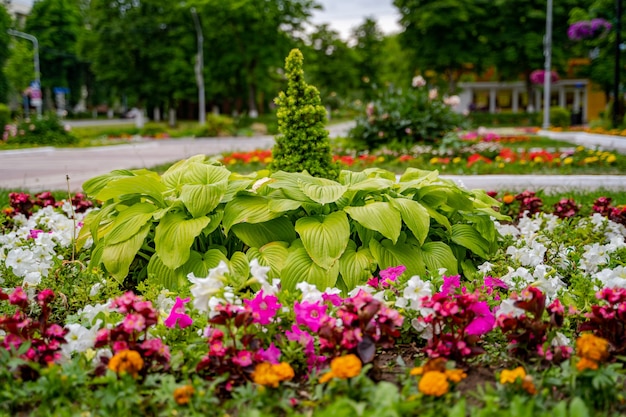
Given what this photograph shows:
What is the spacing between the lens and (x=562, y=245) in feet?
13.2

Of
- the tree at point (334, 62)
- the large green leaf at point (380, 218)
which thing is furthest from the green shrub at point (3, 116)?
the tree at point (334, 62)

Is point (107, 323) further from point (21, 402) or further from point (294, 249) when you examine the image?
point (294, 249)

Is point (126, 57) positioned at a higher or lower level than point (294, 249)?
higher

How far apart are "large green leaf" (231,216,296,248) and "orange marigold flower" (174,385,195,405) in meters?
1.49

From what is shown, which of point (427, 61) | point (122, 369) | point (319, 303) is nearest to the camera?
point (122, 369)

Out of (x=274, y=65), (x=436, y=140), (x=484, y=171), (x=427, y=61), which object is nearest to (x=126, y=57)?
(x=274, y=65)

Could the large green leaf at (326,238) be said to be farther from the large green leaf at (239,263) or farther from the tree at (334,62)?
the tree at (334,62)

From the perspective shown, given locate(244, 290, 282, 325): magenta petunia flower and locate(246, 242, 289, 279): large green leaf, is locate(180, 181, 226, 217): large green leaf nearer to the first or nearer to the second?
locate(246, 242, 289, 279): large green leaf

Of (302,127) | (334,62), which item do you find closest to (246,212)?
(302,127)

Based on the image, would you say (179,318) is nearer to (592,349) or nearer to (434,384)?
(434,384)

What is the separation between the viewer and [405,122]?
499 inches

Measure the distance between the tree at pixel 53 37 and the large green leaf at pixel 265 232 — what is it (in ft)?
210

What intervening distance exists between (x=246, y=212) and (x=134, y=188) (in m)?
0.73

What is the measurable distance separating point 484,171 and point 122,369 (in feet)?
26.2
